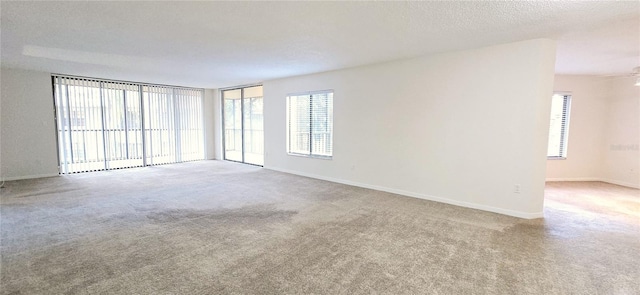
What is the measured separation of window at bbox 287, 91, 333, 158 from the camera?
6.30 metres

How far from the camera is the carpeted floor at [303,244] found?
2266 mm

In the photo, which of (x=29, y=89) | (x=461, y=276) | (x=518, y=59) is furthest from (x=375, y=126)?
(x=29, y=89)

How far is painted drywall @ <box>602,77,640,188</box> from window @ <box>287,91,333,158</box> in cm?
618

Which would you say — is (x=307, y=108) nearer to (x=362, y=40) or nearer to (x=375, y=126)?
(x=375, y=126)

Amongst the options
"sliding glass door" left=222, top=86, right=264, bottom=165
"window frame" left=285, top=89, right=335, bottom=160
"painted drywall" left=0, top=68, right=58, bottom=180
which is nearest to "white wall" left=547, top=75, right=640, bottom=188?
"window frame" left=285, top=89, right=335, bottom=160

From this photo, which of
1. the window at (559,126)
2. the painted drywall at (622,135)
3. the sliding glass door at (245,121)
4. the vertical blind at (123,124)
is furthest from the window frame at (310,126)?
the painted drywall at (622,135)

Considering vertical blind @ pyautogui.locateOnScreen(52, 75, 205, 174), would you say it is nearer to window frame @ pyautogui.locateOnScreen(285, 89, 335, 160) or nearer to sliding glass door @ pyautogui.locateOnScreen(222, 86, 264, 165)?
A: sliding glass door @ pyautogui.locateOnScreen(222, 86, 264, 165)

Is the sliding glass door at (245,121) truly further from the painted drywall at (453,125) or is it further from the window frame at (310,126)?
the painted drywall at (453,125)

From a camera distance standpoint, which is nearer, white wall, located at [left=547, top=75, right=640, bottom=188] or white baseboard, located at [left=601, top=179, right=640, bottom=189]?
white baseboard, located at [left=601, top=179, right=640, bottom=189]

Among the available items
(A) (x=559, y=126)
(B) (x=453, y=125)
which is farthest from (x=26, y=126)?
(A) (x=559, y=126)

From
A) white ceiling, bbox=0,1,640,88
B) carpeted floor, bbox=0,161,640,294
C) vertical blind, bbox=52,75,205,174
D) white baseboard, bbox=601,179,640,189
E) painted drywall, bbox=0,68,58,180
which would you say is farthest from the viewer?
vertical blind, bbox=52,75,205,174

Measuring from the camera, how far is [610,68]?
5.44 meters

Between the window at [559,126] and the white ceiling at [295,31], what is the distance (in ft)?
3.52

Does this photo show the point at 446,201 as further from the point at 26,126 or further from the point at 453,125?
the point at 26,126
